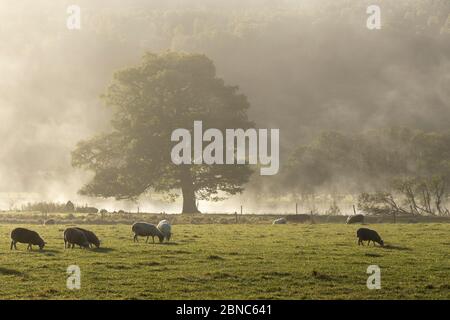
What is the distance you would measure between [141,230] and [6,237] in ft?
31.1

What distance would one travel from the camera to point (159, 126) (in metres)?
78.8

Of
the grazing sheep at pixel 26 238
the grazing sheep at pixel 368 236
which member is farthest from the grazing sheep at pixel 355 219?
the grazing sheep at pixel 26 238

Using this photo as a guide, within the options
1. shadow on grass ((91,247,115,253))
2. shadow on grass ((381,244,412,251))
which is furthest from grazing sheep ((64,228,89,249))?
shadow on grass ((381,244,412,251))

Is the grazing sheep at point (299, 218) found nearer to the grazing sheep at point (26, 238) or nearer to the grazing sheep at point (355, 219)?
the grazing sheep at point (355, 219)

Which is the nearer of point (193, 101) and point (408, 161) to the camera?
point (193, 101)

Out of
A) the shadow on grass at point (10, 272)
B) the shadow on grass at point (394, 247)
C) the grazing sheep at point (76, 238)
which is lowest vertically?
the shadow on grass at point (10, 272)

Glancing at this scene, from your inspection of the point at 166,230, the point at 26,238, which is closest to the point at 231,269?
the point at 26,238

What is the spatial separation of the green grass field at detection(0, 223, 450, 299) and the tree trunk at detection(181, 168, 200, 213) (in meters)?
37.7

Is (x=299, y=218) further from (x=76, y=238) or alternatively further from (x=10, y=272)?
(x=10, y=272)

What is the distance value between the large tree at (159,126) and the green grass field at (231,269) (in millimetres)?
37931

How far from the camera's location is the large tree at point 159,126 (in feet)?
255
